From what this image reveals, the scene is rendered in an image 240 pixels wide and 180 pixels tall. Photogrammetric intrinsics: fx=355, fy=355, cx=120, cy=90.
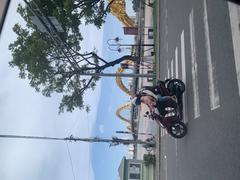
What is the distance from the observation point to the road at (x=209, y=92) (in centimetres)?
723

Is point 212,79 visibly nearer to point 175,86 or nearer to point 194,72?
point 194,72

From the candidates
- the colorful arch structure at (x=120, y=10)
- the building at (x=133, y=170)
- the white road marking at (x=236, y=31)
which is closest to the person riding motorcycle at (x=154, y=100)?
the white road marking at (x=236, y=31)

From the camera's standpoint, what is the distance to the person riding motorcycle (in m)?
11.6

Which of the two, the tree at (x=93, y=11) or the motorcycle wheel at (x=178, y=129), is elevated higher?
the tree at (x=93, y=11)

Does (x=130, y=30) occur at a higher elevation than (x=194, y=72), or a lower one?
higher

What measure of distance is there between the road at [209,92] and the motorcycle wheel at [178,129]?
0.56 feet

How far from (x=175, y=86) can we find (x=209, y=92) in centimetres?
292

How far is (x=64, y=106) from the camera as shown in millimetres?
25078

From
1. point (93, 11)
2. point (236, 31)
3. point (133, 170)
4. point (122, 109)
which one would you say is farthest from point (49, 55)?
point (122, 109)

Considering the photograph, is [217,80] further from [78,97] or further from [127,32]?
[127,32]

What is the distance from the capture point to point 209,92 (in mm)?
8891

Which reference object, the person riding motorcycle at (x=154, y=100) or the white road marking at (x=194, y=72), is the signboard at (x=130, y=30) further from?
the white road marking at (x=194, y=72)

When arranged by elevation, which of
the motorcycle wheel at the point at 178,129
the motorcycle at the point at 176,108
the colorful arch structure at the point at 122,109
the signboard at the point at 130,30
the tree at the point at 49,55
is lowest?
the motorcycle wheel at the point at 178,129

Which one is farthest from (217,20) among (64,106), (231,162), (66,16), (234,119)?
(64,106)
